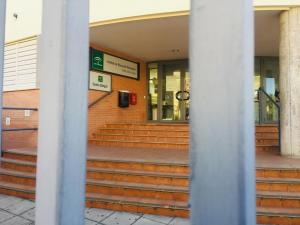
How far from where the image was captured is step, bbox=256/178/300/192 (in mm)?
3643

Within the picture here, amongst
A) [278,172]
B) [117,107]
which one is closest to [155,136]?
[117,107]

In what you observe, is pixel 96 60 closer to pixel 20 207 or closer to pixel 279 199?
pixel 20 207

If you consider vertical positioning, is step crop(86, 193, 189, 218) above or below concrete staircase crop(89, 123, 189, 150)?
below

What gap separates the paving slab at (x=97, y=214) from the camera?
3.46m

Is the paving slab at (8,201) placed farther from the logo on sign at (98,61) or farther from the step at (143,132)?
the logo on sign at (98,61)

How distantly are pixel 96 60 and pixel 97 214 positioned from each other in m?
4.93

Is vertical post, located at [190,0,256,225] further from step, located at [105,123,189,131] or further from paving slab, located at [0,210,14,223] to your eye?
step, located at [105,123,189,131]

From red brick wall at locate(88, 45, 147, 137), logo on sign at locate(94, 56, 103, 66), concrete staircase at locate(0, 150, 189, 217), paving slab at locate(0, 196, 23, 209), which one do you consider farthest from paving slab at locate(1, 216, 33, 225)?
logo on sign at locate(94, 56, 103, 66)

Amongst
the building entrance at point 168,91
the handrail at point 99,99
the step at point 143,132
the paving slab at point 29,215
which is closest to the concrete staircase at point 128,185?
the paving slab at point 29,215

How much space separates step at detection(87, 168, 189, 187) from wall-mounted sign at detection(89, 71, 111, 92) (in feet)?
A: 11.7

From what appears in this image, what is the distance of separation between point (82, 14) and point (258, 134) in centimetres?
572

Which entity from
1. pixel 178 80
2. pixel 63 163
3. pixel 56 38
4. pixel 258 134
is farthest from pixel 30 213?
pixel 178 80

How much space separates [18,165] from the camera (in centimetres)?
493

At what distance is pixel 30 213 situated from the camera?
3598 millimetres
